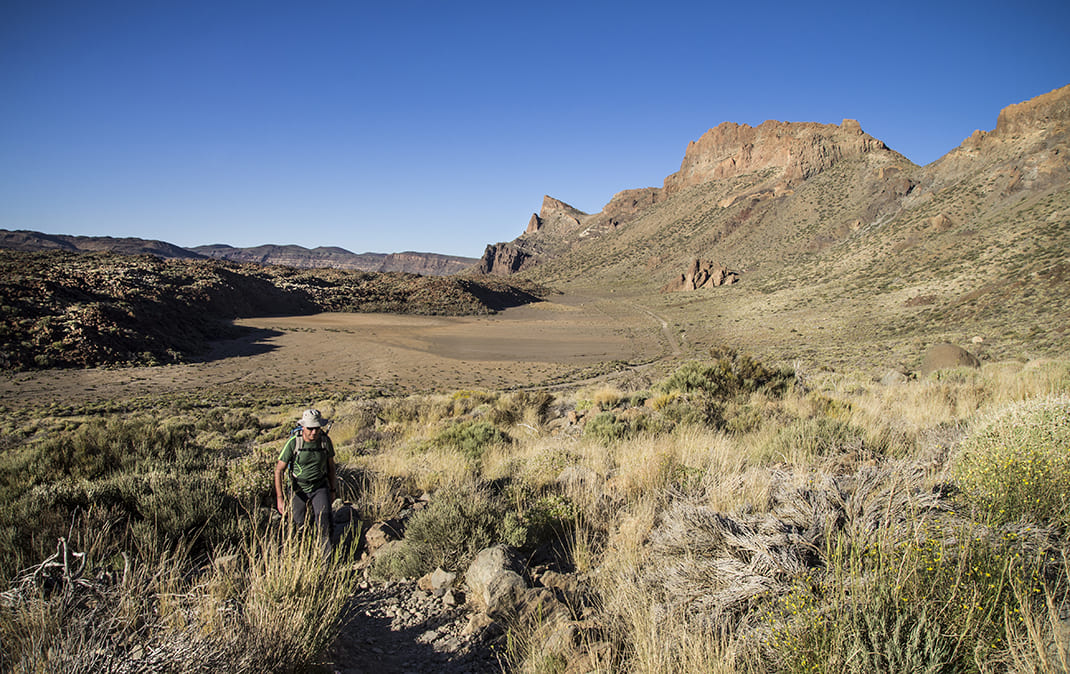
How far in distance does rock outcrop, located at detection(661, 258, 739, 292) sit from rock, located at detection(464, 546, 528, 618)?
279 ft

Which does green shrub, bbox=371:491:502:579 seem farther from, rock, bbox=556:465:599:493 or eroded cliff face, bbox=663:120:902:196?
eroded cliff face, bbox=663:120:902:196

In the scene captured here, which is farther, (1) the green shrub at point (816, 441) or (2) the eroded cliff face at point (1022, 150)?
(2) the eroded cliff face at point (1022, 150)

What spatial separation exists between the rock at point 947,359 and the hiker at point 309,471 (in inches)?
764

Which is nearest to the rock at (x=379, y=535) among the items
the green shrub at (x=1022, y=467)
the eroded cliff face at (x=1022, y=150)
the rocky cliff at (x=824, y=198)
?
the green shrub at (x=1022, y=467)

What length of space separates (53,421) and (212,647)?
77.0 ft

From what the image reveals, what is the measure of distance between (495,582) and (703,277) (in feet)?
287

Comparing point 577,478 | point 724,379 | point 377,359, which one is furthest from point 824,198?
point 577,478

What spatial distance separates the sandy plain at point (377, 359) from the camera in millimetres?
27688

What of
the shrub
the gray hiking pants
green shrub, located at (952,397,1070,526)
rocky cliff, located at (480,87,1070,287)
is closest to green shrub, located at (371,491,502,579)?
the gray hiking pants

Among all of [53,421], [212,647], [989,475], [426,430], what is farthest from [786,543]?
[53,421]

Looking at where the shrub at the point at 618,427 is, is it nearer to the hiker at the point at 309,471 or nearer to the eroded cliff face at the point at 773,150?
the hiker at the point at 309,471

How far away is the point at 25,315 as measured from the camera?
34.3 meters

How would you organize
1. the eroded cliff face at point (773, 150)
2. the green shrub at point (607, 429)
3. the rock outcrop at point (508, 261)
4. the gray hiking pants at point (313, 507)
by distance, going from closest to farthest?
the gray hiking pants at point (313, 507) < the green shrub at point (607, 429) < the eroded cliff face at point (773, 150) < the rock outcrop at point (508, 261)

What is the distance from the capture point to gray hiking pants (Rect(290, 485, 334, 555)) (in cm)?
446
